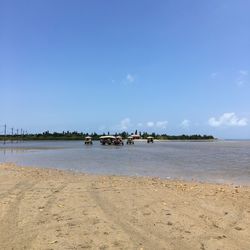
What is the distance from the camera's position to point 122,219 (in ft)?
29.8

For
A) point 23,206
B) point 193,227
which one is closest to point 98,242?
point 193,227

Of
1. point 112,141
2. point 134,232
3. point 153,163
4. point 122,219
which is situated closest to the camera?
point 134,232

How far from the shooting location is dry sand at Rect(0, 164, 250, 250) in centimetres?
735

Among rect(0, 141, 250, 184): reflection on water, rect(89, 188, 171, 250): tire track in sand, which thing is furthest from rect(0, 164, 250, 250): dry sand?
rect(0, 141, 250, 184): reflection on water

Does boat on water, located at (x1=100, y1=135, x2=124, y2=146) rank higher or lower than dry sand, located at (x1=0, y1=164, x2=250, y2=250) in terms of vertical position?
higher

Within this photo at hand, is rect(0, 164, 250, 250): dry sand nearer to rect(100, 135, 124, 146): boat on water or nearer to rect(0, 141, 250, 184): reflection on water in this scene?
rect(0, 141, 250, 184): reflection on water

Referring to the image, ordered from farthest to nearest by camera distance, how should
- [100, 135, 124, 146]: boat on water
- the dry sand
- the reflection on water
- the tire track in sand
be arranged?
[100, 135, 124, 146]: boat on water → the reflection on water → the dry sand → the tire track in sand

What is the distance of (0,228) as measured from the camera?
8.26 meters

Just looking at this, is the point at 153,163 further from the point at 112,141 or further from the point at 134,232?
the point at 112,141

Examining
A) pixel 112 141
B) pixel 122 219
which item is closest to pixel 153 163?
pixel 122 219

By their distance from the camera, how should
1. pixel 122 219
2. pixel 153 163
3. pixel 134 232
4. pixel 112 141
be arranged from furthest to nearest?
pixel 112 141
pixel 153 163
pixel 122 219
pixel 134 232

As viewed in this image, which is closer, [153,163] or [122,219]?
[122,219]

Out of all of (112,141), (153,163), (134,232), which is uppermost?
(112,141)

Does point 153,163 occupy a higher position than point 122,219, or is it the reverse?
point 153,163
